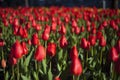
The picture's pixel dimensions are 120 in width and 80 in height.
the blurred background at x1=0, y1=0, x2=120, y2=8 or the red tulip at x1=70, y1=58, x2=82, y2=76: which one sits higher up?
the red tulip at x1=70, y1=58, x2=82, y2=76

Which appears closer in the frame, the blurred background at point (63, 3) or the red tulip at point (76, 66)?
the red tulip at point (76, 66)

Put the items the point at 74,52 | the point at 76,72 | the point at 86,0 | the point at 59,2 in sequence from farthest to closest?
the point at 59,2
the point at 86,0
the point at 74,52
the point at 76,72

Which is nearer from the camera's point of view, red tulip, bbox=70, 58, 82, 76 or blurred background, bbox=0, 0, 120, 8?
red tulip, bbox=70, 58, 82, 76

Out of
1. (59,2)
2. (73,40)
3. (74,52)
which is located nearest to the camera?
(74,52)

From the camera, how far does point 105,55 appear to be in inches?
172

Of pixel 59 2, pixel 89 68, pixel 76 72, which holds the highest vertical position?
pixel 76 72

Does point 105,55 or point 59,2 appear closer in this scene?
point 105,55

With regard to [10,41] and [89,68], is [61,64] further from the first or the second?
[10,41]

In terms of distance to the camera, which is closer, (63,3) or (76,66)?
(76,66)

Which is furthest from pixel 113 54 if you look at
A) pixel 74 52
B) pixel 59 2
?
pixel 59 2

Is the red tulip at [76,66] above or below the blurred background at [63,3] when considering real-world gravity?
above

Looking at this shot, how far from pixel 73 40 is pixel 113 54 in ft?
7.01

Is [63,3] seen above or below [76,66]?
below

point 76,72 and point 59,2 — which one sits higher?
point 76,72
